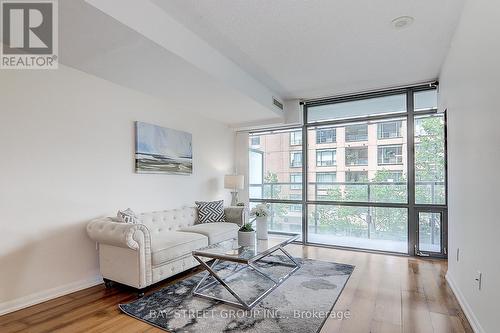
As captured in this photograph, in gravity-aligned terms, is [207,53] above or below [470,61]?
above

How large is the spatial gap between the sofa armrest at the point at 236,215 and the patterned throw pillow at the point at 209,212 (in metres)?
0.09

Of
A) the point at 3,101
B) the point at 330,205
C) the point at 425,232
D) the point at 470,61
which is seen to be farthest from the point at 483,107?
the point at 3,101

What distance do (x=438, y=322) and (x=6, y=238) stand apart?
12.4 feet

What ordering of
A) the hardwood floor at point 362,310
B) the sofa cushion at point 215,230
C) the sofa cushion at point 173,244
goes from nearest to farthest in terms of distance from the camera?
the hardwood floor at point 362,310, the sofa cushion at point 173,244, the sofa cushion at point 215,230

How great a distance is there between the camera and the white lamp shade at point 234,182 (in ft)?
17.1

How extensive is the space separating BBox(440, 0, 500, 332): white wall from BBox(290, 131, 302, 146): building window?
261cm

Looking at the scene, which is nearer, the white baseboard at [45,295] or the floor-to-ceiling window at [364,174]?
the white baseboard at [45,295]

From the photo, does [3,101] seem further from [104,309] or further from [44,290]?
[104,309]

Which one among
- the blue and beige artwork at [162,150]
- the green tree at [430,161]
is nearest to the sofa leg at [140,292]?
the blue and beige artwork at [162,150]

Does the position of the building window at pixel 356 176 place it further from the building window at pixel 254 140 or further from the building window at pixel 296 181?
the building window at pixel 254 140

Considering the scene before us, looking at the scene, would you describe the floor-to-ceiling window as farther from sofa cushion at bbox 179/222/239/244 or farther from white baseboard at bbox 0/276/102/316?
white baseboard at bbox 0/276/102/316

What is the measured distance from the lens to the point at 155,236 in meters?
3.40

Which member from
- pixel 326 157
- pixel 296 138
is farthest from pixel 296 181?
pixel 296 138

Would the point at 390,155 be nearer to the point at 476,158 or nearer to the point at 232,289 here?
the point at 476,158
